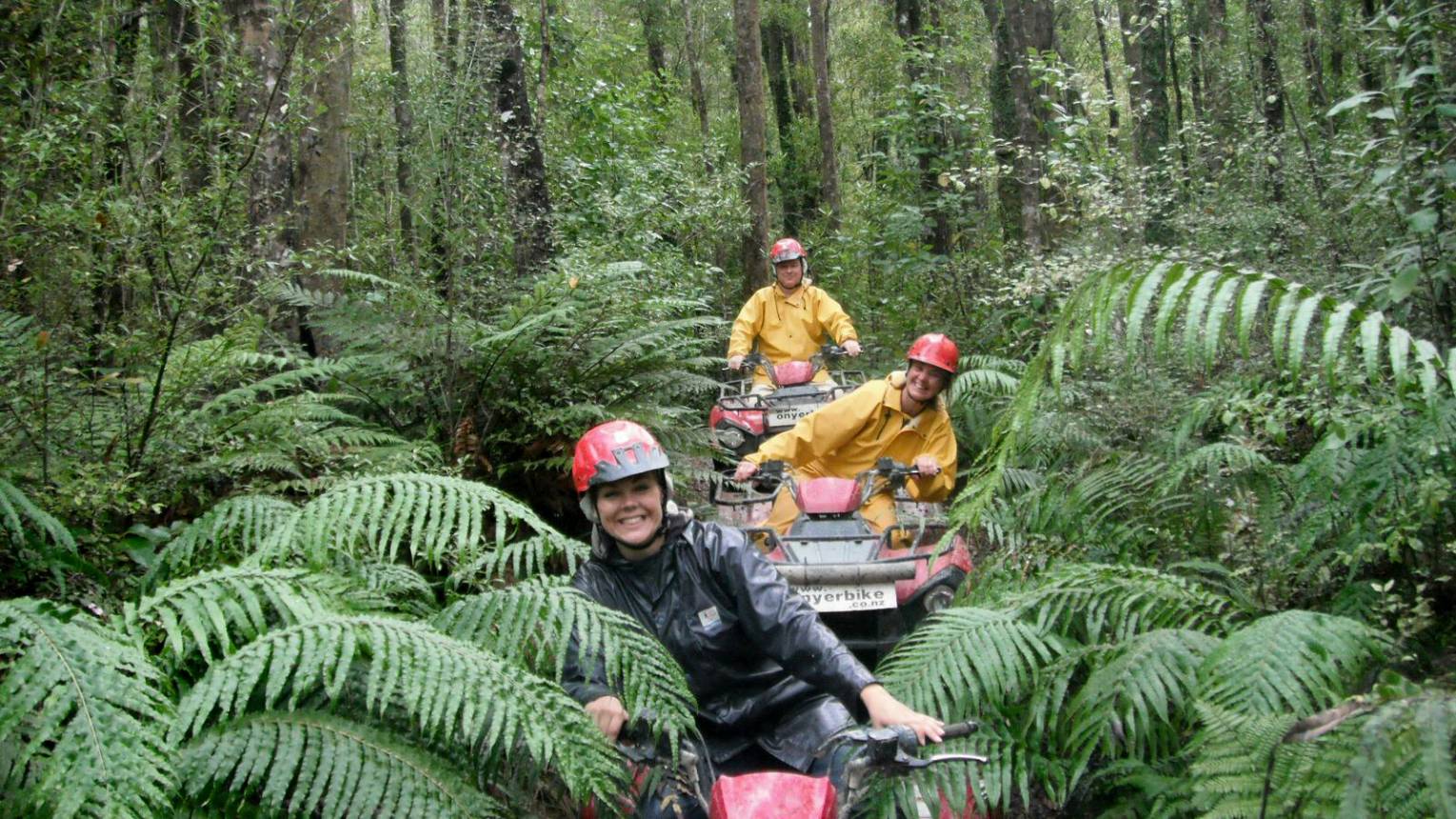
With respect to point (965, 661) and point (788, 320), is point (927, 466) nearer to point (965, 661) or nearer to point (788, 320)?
point (965, 661)

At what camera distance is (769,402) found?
34.1ft

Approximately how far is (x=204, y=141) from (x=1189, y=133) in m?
11.3

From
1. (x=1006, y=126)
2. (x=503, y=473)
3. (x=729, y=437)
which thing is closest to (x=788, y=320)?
(x=729, y=437)

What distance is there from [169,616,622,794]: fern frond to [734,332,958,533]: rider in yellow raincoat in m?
3.80

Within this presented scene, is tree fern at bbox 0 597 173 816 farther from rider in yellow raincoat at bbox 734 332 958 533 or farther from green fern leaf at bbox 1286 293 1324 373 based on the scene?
rider in yellow raincoat at bbox 734 332 958 533

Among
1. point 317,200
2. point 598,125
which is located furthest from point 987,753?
point 598,125

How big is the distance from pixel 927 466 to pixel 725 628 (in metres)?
3.17

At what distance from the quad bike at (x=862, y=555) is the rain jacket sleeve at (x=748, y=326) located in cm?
488

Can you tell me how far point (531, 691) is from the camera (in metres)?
3.23

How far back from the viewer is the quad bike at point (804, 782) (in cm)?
300

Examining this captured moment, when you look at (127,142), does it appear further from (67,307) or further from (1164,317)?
(1164,317)

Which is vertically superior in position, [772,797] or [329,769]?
[329,769]

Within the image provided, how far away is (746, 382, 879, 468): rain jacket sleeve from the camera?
7.62 m

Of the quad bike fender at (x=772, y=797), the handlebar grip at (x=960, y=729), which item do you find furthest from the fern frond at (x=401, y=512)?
the handlebar grip at (x=960, y=729)
